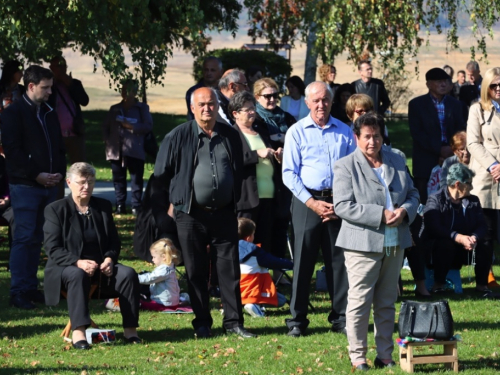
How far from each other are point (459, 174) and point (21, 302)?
4630 mm

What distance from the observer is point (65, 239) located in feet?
28.1

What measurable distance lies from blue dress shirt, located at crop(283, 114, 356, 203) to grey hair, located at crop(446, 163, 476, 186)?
2.34 metres

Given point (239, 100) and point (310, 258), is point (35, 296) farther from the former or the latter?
point (310, 258)

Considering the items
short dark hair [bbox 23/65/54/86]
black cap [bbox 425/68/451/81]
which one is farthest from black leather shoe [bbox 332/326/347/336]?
black cap [bbox 425/68/451/81]

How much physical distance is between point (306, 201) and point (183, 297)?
2.44m

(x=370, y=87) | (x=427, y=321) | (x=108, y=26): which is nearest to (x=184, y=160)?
(x=427, y=321)

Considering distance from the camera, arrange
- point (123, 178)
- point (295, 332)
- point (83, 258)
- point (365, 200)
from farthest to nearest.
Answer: point (123, 178) → point (295, 332) → point (83, 258) → point (365, 200)

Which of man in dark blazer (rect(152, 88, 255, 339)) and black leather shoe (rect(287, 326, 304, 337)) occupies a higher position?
man in dark blazer (rect(152, 88, 255, 339))

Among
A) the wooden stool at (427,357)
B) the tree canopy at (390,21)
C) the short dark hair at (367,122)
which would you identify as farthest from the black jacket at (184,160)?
the tree canopy at (390,21)

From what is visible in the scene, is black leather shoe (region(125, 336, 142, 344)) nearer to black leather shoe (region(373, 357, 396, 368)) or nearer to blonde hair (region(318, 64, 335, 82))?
black leather shoe (region(373, 357, 396, 368))

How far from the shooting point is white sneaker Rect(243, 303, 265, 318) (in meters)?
9.59

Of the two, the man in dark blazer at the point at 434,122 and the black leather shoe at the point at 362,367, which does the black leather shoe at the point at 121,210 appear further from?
the black leather shoe at the point at 362,367

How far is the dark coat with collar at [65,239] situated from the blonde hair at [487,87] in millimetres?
4446

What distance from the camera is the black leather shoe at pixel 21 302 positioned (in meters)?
9.87
